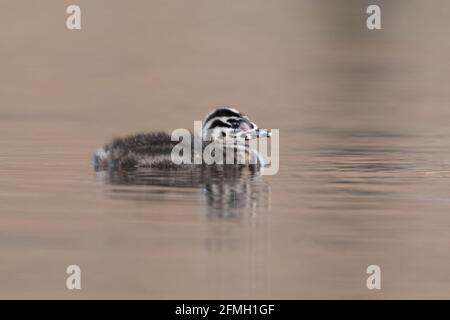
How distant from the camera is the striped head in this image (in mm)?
15055

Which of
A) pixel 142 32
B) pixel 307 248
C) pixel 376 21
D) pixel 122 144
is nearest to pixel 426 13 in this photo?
pixel 376 21

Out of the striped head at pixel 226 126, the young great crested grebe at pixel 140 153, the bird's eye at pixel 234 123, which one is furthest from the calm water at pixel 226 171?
the bird's eye at pixel 234 123

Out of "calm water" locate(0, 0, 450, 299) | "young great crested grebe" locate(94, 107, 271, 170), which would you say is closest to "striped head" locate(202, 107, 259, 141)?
"young great crested grebe" locate(94, 107, 271, 170)

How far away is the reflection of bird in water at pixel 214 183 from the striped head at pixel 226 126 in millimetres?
626

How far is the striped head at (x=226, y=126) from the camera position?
15.1 m

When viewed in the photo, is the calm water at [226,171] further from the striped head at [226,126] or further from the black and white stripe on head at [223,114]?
the black and white stripe on head at [223,114]

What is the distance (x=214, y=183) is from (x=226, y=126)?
5.38ft

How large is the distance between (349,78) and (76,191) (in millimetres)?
11999

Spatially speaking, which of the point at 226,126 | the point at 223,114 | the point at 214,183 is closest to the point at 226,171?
the point at 214,183

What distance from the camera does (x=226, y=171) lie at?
1426cm

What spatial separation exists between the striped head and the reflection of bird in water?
626 mm

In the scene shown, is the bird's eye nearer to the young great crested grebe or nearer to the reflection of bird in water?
the young great crested grebe

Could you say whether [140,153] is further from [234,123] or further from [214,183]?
[234,123]

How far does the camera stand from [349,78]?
24.3 meters
